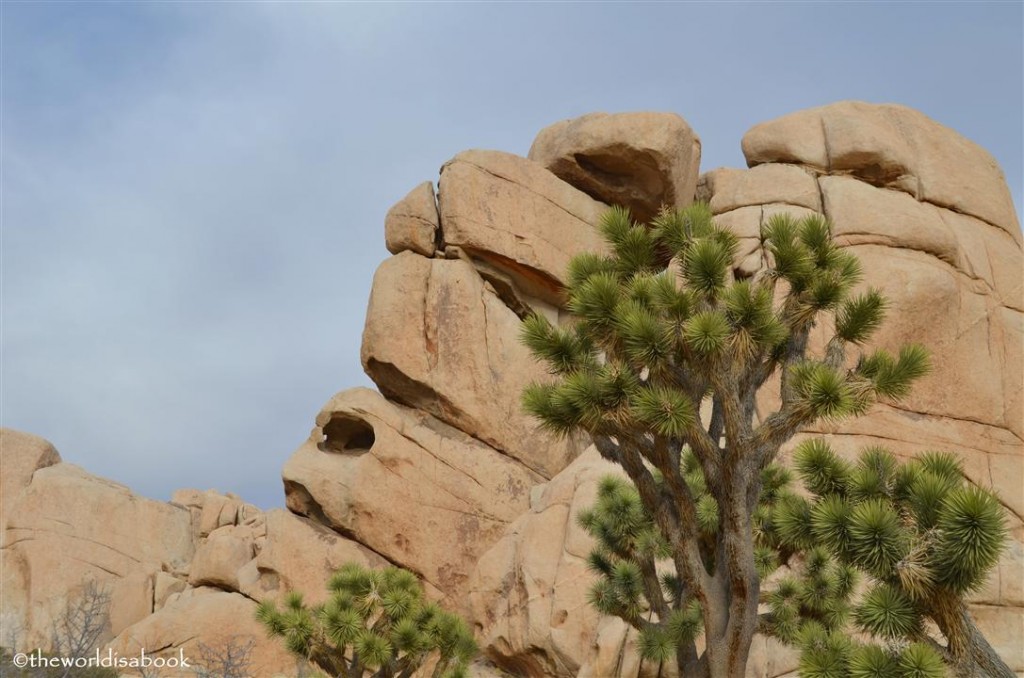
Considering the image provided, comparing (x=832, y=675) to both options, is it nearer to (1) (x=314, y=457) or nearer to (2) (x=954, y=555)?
(2) (x=954, y=555)

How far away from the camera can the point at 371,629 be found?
587 inches

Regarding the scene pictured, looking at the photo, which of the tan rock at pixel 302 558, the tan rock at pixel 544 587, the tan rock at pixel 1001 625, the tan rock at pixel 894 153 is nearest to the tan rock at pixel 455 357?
the tan rock at pixel 544 587

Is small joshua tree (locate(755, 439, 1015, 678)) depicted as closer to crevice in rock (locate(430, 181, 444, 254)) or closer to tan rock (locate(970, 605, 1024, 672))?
tan rock (locate(970, 605, 1024, 672))

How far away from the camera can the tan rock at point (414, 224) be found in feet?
78.0

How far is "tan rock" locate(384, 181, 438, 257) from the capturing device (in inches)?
936

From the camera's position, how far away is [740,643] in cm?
1134

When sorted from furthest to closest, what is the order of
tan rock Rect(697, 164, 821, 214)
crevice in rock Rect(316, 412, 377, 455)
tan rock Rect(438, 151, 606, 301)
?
1. tan rock Rect(438, 151, 606, 301)
2. crevice in rock Rect(316, 412, 377, 455)
3. tan rock Rect(697, 164, 821, 214)

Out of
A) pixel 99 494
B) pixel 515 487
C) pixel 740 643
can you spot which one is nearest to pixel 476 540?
pixel 515 487

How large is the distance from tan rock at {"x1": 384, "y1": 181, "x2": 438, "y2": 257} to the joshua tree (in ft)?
38.6

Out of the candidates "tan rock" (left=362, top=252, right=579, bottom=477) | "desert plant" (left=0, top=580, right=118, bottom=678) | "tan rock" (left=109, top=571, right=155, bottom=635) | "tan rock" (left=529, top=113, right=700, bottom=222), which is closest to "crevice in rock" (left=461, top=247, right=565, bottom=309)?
"tan rock" (left=362, top=252, right=579, bottom=477)

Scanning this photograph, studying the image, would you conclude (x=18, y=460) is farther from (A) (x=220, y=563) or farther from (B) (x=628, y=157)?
(B) (x=628, y=157)

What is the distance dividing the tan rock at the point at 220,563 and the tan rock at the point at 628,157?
1193 cm

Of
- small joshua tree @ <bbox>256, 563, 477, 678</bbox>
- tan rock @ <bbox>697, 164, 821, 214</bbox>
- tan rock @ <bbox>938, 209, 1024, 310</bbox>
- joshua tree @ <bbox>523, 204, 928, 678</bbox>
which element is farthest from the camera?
tan rock @ <bbox>697, 164, 821, 214</bbox>

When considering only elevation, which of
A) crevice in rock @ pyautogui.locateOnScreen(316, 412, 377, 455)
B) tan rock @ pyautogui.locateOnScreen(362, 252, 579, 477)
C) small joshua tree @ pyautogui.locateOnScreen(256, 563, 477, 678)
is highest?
tan rock @ pyautogui.locateOnScreen(362, 252, 579, 477)
